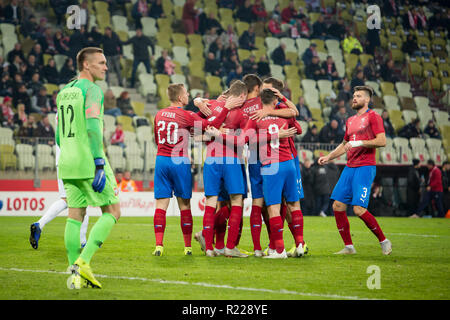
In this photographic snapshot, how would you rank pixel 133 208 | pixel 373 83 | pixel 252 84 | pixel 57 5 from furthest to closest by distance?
pixel 373 83, pixel 57 5, pixel 133 208, pixel 252 84

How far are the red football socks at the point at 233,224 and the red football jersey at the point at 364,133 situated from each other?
1.96 metres

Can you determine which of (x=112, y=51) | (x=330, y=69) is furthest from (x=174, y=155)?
(x=330, y=69)

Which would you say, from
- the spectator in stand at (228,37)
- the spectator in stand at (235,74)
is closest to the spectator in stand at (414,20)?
the spectator in stand at (228,37)

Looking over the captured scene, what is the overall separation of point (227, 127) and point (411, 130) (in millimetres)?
16989

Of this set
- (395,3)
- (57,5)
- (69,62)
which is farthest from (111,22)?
(395,3)

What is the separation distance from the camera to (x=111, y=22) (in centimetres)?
2597

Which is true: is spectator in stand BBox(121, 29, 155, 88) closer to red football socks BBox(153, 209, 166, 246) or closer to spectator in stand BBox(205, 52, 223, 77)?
spectator in stand BBox(205, 52, 223, 77)

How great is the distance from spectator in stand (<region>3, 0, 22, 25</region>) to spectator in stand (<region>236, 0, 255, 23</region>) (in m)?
9.45

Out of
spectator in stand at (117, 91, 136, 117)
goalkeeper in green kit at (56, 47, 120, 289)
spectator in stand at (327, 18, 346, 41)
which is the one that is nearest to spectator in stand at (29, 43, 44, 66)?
spectator in stand at (117, 91, 136, 117)

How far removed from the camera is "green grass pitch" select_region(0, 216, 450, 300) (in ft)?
19.9

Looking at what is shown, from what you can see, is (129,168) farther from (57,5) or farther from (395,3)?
(395,3)
